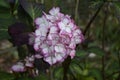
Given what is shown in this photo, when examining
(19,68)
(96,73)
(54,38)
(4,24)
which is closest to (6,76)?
(19,68)

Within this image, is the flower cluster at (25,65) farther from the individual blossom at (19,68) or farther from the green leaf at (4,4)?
the green leaf at (4,4)

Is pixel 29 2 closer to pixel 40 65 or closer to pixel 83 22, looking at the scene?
pixel 40 65

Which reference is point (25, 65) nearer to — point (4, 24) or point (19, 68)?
point (19, 68)

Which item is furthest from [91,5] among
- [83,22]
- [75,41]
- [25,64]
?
[83,22]

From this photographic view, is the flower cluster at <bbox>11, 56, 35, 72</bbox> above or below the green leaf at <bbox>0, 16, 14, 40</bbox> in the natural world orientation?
below

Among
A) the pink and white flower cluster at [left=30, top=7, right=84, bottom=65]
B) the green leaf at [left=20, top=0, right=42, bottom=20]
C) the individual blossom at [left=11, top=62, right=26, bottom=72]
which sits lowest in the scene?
the individual blossom at [left=11, top=62, right=26, bottom=72]

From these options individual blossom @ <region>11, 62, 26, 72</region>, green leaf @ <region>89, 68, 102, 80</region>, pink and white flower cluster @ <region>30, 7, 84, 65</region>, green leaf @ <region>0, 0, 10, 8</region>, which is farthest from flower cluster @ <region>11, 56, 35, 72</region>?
green leaf @ <region>89, 68, 102, 80</region>

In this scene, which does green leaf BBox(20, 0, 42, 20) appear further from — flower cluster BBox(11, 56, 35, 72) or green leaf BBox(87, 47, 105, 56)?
green leaf BBox(87, 47, 105, 56)
